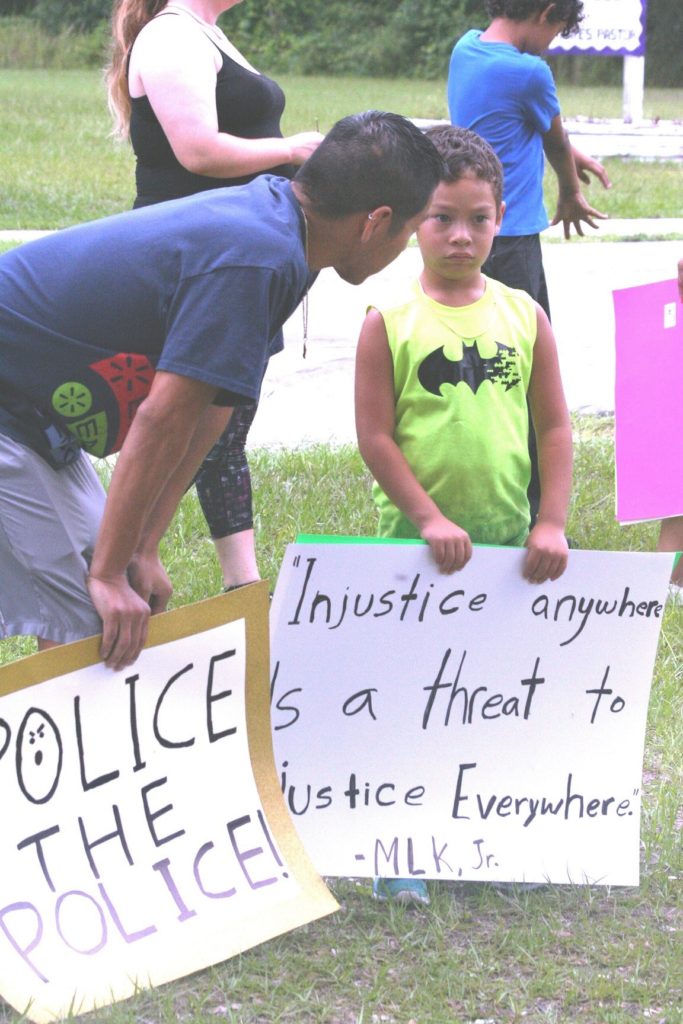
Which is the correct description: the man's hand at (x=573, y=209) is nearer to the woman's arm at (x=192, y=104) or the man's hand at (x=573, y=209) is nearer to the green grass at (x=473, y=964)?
the woman's arm at (x=192, y=104)

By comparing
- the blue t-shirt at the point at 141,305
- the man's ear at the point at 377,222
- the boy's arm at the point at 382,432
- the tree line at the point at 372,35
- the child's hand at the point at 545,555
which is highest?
the man's ear at the point at 377,222

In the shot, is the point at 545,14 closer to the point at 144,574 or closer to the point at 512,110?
the point at 512,110

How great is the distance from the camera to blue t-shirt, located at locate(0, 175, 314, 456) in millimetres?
2178

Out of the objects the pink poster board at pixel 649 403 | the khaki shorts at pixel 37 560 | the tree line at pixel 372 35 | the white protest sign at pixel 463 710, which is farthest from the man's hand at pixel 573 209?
the tree line at pixel 372 35

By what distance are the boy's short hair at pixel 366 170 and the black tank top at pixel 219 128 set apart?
3.62 ft

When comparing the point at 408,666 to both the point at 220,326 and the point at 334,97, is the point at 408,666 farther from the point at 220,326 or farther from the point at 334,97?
the point at 334,97

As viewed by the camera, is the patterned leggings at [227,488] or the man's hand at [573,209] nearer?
the patterned leggings at [227,488]

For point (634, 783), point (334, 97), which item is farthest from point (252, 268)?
point (334, 97)

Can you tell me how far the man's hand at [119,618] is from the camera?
2.33 m

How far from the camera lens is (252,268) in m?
2.18

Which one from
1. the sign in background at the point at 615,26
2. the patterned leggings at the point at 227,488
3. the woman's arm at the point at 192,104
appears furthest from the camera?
the sign in background at the point at 615,26

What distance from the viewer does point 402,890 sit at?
8.88 feet

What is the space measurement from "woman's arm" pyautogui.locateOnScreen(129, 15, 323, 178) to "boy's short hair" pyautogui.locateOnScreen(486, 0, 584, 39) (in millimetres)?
1290

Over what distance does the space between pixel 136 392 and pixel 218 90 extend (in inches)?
52.7
